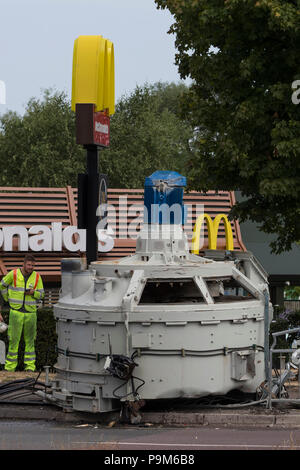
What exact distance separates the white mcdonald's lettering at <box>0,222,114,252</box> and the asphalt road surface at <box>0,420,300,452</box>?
1683 cm

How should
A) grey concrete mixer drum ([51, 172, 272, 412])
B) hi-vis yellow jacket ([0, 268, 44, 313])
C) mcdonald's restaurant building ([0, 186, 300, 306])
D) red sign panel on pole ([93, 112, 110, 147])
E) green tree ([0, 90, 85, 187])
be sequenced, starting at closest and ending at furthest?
grey concrete mixer drum ([51, 172, 272, 412]) → red sign panel on pole ([93, 112, 110, 147]) → hi-vis yellow jacket ([0, 268, 44, 313]) → mcdonald's restaurant building ([0, 186, 300, 306]) → green tree ([0, 90, 85, 187])

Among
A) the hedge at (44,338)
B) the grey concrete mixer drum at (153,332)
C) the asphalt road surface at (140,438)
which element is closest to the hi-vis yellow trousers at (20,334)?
the hedge at (44,338)

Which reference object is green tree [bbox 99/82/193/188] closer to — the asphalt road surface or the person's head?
the person's head

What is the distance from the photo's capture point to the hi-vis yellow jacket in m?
15.9

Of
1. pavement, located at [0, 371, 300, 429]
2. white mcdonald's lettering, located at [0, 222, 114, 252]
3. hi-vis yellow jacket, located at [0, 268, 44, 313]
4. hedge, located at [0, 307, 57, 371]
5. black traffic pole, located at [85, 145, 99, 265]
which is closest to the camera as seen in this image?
pavement, located at [0, 371, 300, 429]

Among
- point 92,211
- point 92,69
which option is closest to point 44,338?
point 92,211

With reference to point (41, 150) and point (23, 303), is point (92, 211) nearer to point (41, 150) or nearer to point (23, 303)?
point (23, 303)

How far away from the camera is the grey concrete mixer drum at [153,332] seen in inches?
441

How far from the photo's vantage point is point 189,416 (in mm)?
11398

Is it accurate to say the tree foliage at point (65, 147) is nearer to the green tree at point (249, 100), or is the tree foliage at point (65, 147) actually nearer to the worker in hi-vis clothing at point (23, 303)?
the green tree at point (249, 100)

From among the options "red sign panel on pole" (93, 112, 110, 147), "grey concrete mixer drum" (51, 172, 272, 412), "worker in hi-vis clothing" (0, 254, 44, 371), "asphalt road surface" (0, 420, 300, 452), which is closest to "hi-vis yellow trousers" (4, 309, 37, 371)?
"worker in hi-vis clothing" (0, 254, 44, 371)

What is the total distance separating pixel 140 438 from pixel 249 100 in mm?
9553

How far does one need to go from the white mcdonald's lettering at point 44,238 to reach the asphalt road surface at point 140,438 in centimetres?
1683

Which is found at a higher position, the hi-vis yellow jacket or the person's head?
the person's head
